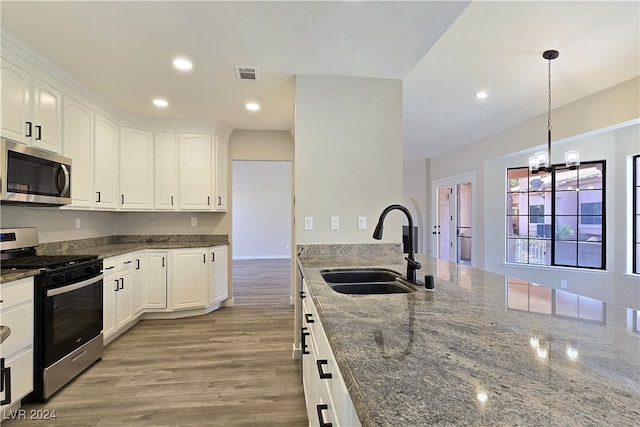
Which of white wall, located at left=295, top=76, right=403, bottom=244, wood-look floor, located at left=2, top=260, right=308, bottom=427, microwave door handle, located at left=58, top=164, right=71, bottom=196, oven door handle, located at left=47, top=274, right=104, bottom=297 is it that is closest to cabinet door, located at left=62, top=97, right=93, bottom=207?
microwave door handle, located at left=58, top=164, right=71, bottom=196

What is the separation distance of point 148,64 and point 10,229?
164 centimetres

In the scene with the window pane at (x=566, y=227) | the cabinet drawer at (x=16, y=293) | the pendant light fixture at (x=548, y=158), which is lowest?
the cabinet drawer at (x=16, y=293)

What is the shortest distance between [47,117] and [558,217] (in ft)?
20.1

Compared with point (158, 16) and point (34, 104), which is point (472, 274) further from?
point (34, 104)

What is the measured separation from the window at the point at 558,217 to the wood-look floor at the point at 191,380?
3.98 metres

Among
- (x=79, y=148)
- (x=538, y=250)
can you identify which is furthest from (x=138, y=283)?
(x=538, y=250)

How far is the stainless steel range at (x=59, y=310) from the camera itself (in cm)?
210

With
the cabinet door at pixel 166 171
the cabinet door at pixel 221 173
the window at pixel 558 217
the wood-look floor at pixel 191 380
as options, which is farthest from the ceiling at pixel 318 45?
the wood-look floor at pixel 191 380

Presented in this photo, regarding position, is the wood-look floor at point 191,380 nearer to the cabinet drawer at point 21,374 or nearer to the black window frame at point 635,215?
the cabinet drawer at point 21,374

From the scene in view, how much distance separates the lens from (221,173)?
14.3ft

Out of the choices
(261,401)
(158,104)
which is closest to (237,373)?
(261,401)

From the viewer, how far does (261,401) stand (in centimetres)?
218

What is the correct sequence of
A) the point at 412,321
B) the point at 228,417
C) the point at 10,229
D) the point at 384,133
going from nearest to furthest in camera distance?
the point at 412,321 → the point at 228,417 → the point at 10,229 → the point at 384,133

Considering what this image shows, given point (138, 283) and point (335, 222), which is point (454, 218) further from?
point (138, 283)
